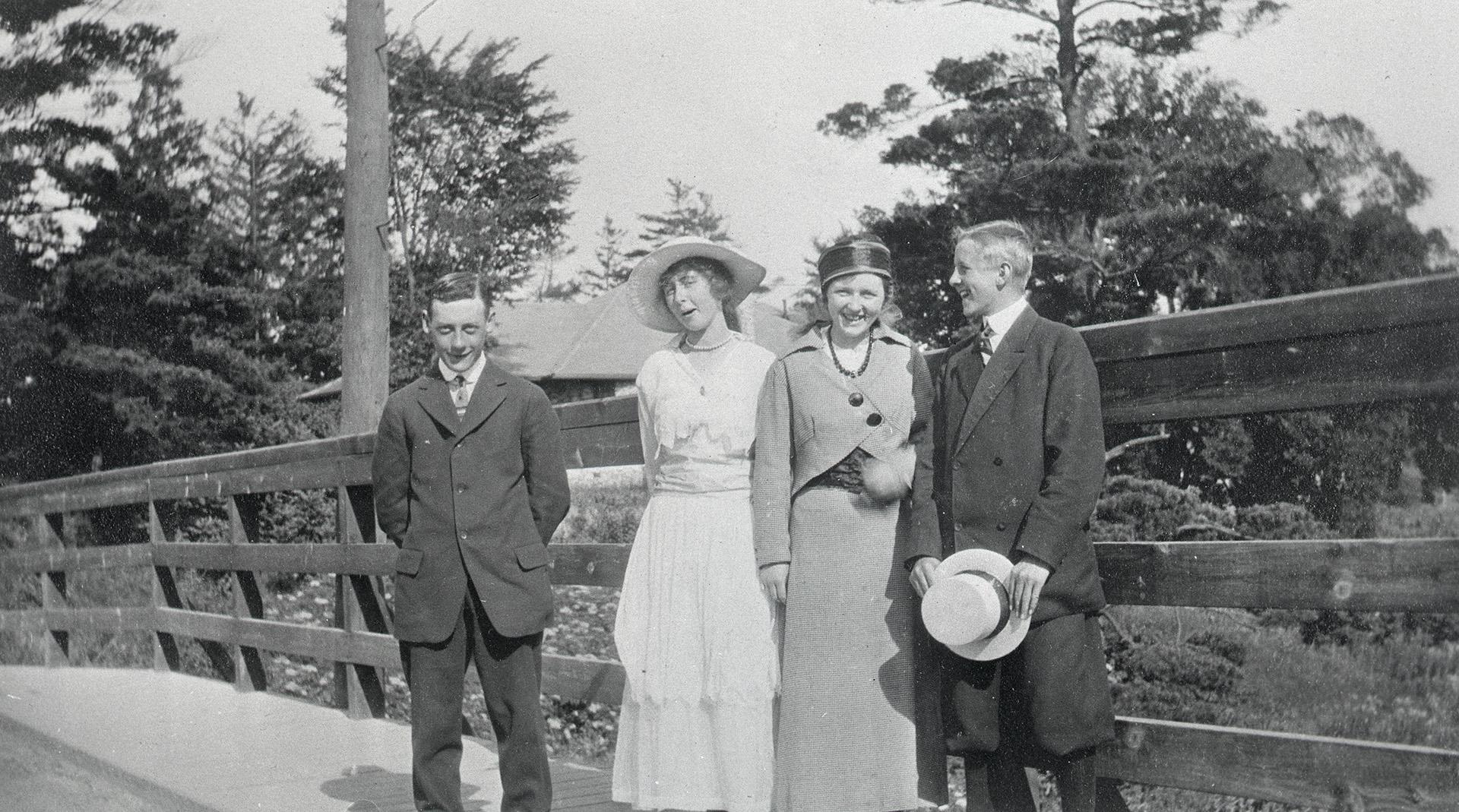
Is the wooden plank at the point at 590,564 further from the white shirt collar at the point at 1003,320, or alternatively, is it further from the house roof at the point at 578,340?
the house roof at the point at 578,340

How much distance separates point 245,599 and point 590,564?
10.5ft

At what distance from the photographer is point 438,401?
3.92 m

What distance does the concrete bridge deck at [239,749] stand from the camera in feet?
14.3

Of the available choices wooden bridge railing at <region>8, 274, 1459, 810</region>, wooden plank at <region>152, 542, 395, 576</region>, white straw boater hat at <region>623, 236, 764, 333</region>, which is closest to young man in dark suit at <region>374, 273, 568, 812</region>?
white straw boater hat at <region>623, 236, 764, 333</region>

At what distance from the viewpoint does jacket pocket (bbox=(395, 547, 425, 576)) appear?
3805 mm

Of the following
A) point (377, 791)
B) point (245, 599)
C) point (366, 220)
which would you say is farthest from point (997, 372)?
point (366, 220)

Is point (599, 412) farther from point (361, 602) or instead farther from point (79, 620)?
point (79, 620)

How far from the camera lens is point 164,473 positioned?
755cm

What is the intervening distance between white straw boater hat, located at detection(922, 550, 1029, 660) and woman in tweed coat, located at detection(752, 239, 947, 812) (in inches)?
12.9

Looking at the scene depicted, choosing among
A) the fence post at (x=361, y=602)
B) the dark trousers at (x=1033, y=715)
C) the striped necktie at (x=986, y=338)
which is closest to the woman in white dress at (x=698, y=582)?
the dark trousers at (x=1033, y=715)

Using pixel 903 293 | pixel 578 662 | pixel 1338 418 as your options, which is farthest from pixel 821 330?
pixel 903 293

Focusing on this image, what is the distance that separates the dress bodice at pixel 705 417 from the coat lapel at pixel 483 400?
44 cm

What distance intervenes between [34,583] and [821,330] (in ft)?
29.2

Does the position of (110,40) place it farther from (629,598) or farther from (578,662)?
(629,598)
